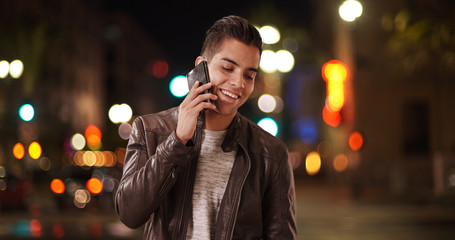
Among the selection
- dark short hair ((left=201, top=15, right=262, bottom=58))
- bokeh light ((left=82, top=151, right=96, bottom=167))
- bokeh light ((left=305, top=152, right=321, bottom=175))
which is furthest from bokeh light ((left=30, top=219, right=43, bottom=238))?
bokeh light ((left=82, top=151, right=96, bottom=167))

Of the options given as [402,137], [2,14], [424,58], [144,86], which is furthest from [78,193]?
[144,86]

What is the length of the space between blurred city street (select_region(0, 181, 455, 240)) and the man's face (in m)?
11.9

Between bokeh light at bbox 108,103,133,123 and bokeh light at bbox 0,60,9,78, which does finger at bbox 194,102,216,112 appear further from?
bokeh light at bbox 108,103,133,123

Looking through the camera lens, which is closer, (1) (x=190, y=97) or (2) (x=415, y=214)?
(1) (x=190, y=97)

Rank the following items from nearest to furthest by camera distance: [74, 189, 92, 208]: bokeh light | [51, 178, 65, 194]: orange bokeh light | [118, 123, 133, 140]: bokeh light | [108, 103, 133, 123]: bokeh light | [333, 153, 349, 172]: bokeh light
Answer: [74, 189, 92, 208]: bokeh light, [51, 178, 65, 194]: orange bokeh light, [333, 153, 349, 172]: bokeh light, [108, 103, 133, 123]: bokeh light, [118, 123, 133, 140]: bokeh light

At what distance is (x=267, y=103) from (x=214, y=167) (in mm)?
35130

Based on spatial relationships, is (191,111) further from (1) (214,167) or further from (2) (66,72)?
(2) (66,72)

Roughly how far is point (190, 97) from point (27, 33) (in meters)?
31.2

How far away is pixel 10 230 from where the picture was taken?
1700 centimetres

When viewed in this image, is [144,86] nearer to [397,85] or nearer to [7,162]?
[7,162]

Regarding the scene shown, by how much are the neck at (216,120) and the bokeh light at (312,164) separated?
157 ft

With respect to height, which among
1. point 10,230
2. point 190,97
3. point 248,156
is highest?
point 190,97

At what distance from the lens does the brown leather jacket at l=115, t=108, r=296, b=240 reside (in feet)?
8.68

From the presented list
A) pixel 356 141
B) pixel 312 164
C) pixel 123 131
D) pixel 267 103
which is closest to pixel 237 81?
pixel 356 141
